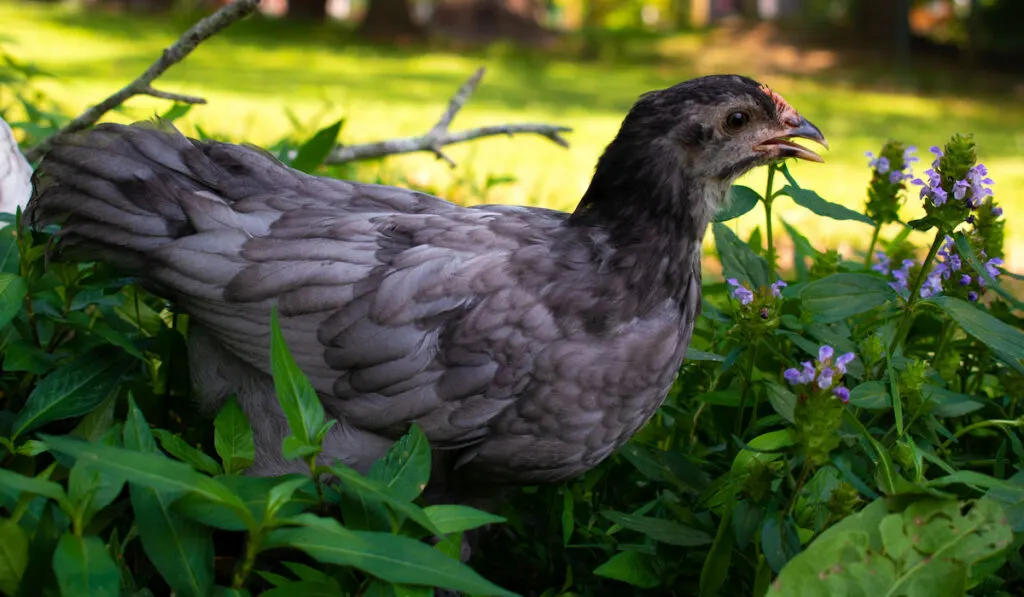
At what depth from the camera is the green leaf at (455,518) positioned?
168 cm

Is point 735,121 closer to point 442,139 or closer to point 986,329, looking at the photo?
point 986,329

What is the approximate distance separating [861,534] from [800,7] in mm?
24529

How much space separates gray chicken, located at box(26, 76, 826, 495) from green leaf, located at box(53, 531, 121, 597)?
0.57 m

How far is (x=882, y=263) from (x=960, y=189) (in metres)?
0.87

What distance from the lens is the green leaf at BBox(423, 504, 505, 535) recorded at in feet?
5.53

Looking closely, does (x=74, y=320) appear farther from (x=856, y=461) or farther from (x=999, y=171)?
(x=999, y=171)

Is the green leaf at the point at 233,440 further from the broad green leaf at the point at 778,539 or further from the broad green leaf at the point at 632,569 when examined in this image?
the broad green leaf at the point at 778,539

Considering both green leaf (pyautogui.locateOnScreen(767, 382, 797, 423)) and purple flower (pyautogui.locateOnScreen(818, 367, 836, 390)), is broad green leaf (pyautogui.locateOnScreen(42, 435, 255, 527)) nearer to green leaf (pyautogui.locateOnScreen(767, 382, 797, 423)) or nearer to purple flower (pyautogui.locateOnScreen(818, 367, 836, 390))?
purple flower (pyautogui.locateOnScreen(818, 367, 836, 390))

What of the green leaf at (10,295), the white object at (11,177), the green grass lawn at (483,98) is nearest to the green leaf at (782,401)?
the green leaf at (10,295)

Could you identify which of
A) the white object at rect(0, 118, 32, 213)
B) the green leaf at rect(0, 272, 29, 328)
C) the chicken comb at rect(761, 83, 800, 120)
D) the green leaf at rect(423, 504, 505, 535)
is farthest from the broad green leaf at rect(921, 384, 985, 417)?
the white object at rect(0, 118, 32, 213)

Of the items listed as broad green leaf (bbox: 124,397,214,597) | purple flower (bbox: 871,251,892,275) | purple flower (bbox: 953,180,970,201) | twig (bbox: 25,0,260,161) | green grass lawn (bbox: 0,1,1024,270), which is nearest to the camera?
broad green leaf (bbox: 124,397,214,597)

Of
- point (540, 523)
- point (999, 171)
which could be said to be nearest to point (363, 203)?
point (540, 523)

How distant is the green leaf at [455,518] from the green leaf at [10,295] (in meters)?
0.93

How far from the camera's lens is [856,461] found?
7.04 ft
